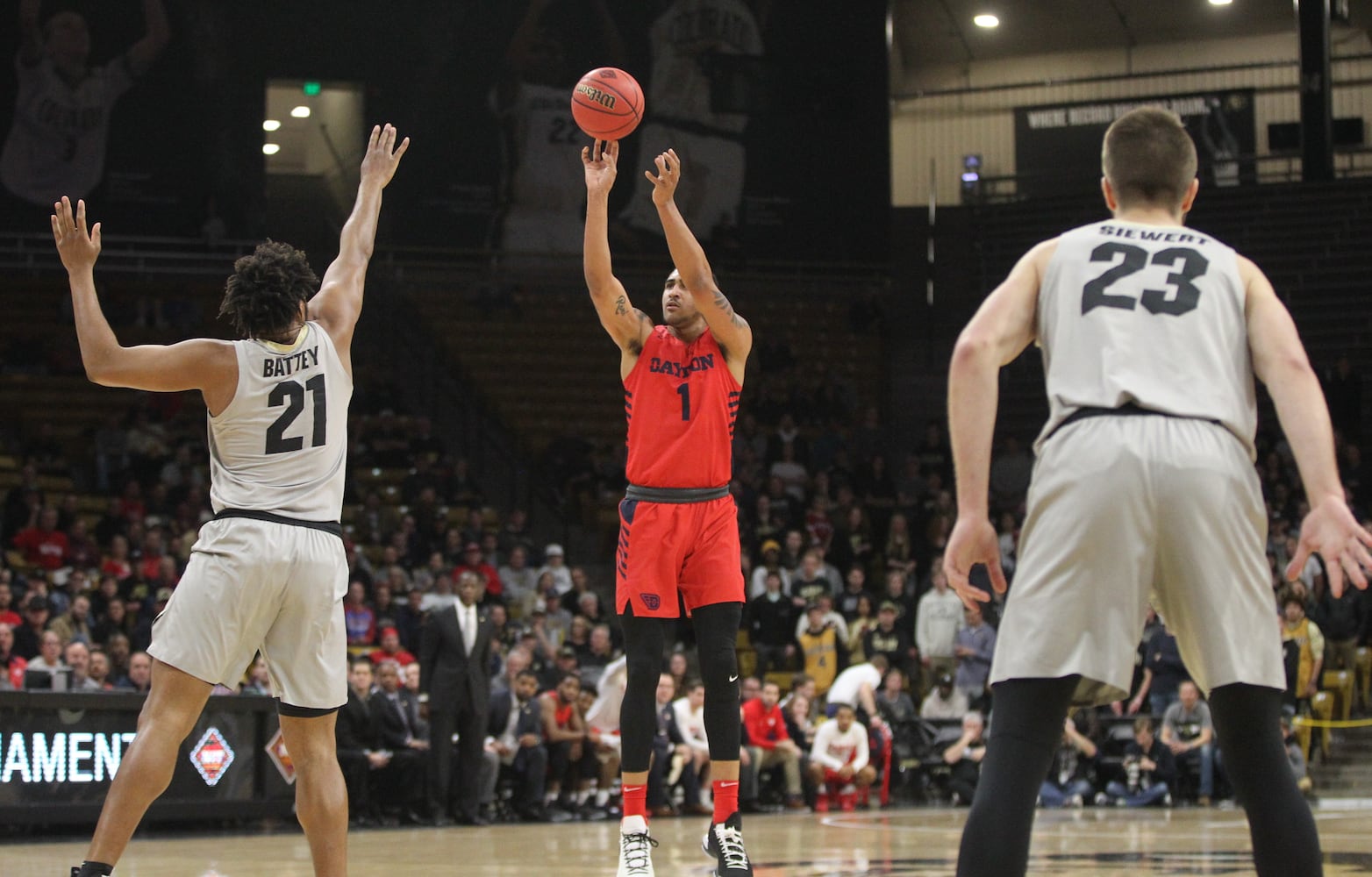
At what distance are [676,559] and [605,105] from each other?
1987mm

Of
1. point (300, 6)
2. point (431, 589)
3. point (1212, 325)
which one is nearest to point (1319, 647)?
point (431, 589)

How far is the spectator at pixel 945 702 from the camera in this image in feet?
53.9

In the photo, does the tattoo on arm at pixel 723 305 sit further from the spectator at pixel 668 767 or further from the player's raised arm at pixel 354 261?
the spectator at pixel 668 767

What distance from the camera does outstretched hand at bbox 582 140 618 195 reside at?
6629 mm

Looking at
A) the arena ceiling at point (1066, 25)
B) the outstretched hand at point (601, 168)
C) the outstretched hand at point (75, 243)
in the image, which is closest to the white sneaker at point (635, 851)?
the outstretched hand at point (601, 168)

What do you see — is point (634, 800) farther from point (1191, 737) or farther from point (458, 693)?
point (1191, 737)

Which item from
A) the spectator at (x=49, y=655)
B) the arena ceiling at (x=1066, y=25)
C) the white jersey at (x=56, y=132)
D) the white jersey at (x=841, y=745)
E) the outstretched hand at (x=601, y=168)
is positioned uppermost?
the arena ceiling at (x=1066, y=25)

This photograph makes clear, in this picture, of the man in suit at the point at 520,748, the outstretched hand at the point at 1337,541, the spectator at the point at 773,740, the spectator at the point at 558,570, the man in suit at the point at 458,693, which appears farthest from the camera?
the spectator at the point at 558,570

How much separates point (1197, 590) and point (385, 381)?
63.1 feet

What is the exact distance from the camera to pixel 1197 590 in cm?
349

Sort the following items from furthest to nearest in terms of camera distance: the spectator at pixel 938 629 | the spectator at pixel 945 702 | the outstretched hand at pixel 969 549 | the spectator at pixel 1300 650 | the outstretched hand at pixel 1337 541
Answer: the spectator at pixel 938 629
the spectator at pixel 945 702
the spectator at pixel 1300 650
the outstretched hand at pixel 969 549
the outstretched hand at pixel 1337 541

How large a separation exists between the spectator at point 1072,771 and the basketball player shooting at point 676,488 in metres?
9.74

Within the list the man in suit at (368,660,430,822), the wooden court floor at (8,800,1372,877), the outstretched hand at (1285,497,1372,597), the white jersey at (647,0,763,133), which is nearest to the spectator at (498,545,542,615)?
the man in suit at (368,660,430,822)

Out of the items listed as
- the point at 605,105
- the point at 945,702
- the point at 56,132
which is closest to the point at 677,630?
the point at 945,702
